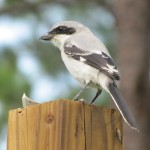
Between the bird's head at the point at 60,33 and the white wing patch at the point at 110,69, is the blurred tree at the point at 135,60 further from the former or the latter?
the white wing patch at the point at 110,69

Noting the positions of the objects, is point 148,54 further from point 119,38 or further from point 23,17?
point 23,17

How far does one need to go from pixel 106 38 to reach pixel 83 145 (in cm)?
707

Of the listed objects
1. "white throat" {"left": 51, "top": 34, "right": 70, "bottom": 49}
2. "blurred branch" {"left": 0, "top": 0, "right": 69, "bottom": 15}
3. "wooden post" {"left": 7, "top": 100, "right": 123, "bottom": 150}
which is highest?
"blurred branch" {"left": 0, "top": 0, "right": 69, "bottom": 15}

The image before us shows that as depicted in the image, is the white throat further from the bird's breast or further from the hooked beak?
the bird's breast

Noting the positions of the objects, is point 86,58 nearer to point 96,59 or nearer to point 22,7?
point 96,59

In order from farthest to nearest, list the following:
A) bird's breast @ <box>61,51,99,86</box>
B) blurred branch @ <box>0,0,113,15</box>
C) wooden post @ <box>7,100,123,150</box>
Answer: blurred branch @ <box>0,0,113,15</box>
bird's breast @ <box>61,51,99,86</box>
wooden post @ <box>7,100,123,150</box>

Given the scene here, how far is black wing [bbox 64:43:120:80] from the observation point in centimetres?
503

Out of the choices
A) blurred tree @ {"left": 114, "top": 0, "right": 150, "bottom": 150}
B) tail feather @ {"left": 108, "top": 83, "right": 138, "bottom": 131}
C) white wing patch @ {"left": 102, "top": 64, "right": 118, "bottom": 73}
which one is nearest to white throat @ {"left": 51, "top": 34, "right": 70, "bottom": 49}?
white wing patch @ {"left": 102, "top": 64, "right": 118, "bottom": 73}

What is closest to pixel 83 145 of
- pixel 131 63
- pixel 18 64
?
pixel 131 63

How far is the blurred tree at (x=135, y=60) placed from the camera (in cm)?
855

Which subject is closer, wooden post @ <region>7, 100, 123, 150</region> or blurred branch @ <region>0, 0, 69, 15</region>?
wooden post @ <region>7, 100, 123, 150</region>

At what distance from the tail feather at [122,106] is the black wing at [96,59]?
10 centimetres

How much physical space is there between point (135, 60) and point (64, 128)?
5.34 m

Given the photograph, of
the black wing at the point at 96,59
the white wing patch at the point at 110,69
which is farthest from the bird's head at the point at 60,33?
the white wing patch at the point at 110,69
